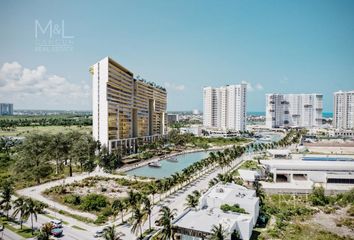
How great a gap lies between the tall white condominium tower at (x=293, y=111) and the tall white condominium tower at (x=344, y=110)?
14.9 meters

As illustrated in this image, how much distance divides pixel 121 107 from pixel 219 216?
3765 centimetres

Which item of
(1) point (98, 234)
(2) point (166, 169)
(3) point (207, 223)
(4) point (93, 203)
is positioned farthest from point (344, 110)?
(1) point (98, 234)

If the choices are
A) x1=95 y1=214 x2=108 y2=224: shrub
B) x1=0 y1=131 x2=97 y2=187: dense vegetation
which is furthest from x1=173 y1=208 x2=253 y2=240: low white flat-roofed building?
x1=0 y1=131 x2=97 y2=187: dense vegetation

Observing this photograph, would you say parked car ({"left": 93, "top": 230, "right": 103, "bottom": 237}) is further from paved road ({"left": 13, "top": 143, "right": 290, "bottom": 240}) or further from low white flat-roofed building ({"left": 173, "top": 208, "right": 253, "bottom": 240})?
low white flat-roofed building ({"left": 173, "top": 208, "right": 253, "bottom": 240})

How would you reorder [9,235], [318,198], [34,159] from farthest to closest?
[34,159]
[318,198]
[9,235]

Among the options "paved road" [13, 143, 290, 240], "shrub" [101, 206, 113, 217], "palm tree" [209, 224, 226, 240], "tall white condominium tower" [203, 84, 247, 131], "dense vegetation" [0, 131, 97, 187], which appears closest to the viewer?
"palm tree" [209, 224, 226, 240]

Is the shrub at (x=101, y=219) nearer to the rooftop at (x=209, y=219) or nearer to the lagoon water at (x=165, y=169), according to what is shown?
the rooftop at (x=209, y=219)

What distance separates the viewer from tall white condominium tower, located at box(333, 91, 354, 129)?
11012cm

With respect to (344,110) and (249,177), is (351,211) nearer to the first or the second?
(249,177)

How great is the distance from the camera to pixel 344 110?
11312 centimetres

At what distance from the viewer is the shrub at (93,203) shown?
2627cm

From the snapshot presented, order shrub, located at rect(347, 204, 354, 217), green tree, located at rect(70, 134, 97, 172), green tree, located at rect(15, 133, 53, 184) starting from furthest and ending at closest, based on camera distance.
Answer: green tree, located at rect(70, 134, 97, 172)
green tree, located at rect(15, 133, 53, 184)
shrub, located at rect(347, 204, 354, 217)

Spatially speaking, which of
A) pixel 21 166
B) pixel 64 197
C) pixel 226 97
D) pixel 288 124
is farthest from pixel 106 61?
pixel 288 124

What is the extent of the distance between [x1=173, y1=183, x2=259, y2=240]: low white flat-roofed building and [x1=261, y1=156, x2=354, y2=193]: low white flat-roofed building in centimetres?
1068
